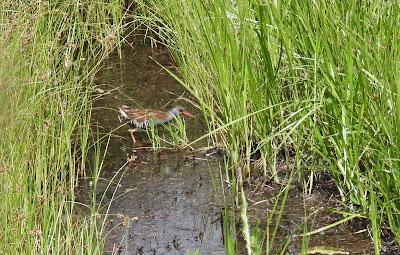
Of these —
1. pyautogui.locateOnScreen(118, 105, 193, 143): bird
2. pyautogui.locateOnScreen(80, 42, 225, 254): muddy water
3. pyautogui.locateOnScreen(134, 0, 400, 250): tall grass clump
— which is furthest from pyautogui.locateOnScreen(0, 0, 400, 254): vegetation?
pyautogui.locateOnScreen(118, 105, 193, 143): bird

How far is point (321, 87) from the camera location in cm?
371

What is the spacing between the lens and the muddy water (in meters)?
3.81

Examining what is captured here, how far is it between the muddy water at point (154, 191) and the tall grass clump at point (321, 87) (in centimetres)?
28

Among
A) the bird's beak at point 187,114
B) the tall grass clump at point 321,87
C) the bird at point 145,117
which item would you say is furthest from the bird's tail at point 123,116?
the tall grass clump at point 321,87

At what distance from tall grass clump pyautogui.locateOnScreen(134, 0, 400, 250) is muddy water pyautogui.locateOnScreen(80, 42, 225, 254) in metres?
0.28

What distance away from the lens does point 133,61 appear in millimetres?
6938

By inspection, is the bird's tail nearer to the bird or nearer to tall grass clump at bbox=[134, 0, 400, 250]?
the bird

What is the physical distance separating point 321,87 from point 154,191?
4.07ft

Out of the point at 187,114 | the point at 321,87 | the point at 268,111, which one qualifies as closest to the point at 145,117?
the point at 187,114

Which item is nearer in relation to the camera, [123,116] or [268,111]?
[268,111]

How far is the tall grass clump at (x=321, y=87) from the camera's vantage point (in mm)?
3361

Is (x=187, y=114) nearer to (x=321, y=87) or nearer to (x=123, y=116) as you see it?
(x=123, y=116)

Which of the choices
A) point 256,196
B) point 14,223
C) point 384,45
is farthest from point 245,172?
point 14,223

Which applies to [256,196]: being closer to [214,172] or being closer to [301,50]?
[214,172]
